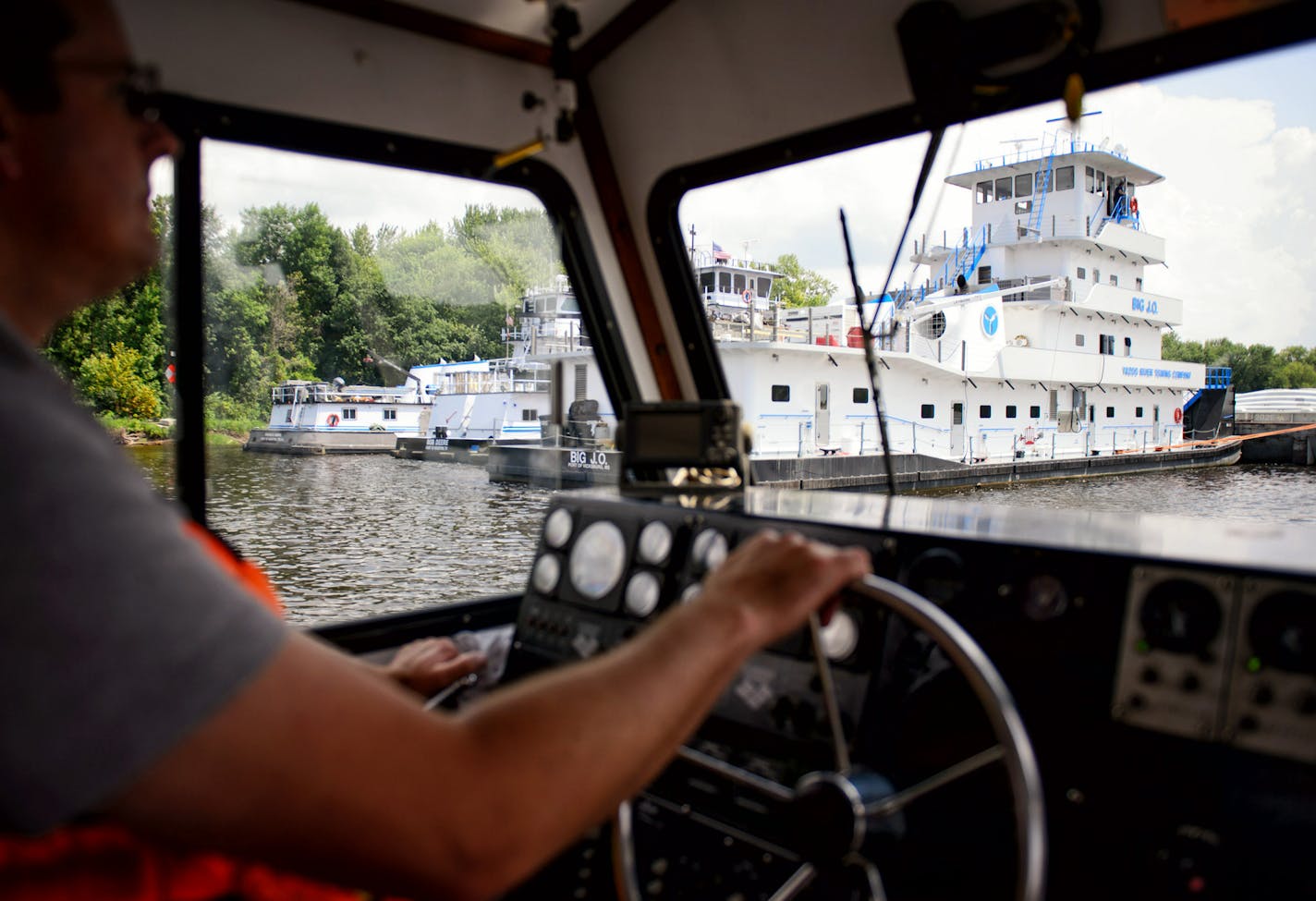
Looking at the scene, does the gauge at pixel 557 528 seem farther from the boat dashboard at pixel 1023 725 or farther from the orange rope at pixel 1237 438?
the orange rope at pixel 1237 438

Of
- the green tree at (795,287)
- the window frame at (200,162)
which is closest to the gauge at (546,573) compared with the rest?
the window frame at (200,162)

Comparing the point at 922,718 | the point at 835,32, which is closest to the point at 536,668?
the point at 922,718

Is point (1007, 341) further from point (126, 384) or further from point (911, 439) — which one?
point (126, 384)

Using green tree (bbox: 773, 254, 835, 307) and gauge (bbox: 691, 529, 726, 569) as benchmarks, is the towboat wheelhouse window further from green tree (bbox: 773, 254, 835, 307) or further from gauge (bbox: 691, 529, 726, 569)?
green tree (bbox: 773, 254, 835, 307)

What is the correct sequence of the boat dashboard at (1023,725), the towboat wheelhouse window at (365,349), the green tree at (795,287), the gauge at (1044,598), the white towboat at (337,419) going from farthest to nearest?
the green tree at (795,287) < the white towboat at (337,419) < the towboat wheelhouse window at (365,349) < the gauge at (1044,598) < the boat dashboard at (1023,725)

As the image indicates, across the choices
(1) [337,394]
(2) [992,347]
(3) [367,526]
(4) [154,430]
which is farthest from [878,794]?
(2) [992,347]

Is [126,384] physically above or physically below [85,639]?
above

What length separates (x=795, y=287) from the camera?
15.4ft

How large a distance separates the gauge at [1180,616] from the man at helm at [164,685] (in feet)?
2.47

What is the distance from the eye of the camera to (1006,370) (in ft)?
30.0

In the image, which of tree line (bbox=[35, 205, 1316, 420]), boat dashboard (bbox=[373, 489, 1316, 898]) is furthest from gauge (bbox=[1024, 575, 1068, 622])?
tree line (bbox=[35, 205, 1316, 420])

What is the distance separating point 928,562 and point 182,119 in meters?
1.80

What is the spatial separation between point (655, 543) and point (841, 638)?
1.44 ft

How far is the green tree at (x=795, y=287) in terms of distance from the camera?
4.46 metres
